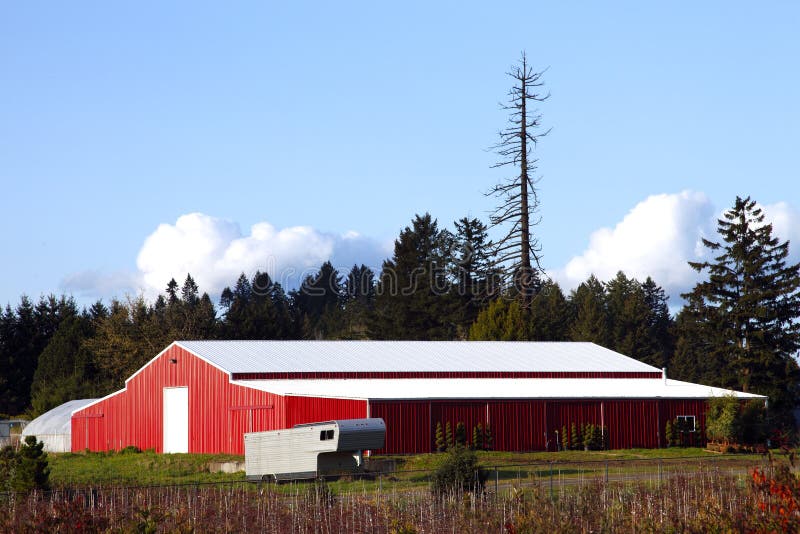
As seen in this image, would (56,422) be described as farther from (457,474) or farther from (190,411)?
(457,474)

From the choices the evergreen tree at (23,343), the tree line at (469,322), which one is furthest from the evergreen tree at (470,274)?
the evergreen tree at (23,343)

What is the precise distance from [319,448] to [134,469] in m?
10.9

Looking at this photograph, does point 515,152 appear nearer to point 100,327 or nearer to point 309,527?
point 100,327

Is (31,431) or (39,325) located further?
(39,325)

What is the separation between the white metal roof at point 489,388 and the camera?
1726 inches

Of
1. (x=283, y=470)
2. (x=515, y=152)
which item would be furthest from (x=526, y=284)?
(x=283, y=470)

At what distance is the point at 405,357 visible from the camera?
179 ft

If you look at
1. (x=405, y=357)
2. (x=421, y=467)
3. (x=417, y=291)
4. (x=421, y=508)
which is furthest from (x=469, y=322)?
(x=421, y=508)

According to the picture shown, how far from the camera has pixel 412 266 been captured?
107 m

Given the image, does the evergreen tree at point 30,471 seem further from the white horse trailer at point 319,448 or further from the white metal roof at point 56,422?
the white metal roof at point 56,422

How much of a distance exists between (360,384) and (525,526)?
32160 mm

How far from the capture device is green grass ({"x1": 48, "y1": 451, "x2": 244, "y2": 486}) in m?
34.5

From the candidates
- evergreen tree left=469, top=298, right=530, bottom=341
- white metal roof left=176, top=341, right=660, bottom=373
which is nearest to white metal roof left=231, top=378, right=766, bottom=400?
white metal roof left=176, top=341, right=660, bottom=373

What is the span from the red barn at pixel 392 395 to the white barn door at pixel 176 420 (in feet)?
0.17
